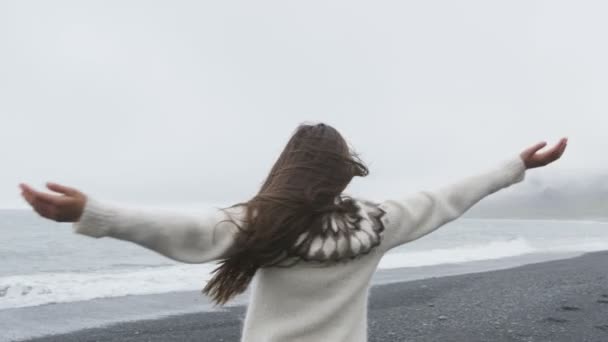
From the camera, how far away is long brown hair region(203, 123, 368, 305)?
2219 millimetres

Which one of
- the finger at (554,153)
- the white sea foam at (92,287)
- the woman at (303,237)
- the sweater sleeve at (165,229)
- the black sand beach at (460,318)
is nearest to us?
the sweater sleeve at (165,229)

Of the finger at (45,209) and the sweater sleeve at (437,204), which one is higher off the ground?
the finger at (45,209)

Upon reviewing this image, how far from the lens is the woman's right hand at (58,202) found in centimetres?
177

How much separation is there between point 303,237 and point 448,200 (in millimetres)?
748

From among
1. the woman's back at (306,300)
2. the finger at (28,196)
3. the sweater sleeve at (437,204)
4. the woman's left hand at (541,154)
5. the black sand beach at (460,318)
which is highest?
the finger at (28,196)

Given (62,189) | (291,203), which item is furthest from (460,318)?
(62,189)

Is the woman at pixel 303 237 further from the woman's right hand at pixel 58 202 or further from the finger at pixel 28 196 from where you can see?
the finger at pixel 28 196

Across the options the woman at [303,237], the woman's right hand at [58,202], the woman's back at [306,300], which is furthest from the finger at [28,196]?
the woman's back at [306,300]

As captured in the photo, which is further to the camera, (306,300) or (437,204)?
(437,204)

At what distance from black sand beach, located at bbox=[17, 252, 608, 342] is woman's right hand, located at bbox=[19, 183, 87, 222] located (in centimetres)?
782

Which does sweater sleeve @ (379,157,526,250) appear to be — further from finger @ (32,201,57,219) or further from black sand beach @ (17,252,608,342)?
black sand beach @ (17,252,608,342)

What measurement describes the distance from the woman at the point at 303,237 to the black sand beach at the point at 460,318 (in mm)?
6898

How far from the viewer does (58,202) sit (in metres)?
1.79

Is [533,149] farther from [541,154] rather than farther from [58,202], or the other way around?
[58,202]
